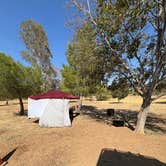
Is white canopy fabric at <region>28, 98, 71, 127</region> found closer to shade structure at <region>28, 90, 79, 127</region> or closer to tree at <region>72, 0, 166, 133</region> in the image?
shade structure at <region>28, 90, 79, 127</region>

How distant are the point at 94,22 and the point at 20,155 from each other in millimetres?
6135

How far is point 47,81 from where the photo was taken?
26.5 m

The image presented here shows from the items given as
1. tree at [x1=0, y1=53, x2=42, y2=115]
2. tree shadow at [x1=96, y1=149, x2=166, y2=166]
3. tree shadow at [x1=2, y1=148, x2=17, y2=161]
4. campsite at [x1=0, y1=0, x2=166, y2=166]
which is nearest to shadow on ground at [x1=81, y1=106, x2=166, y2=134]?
campsite at [x1=0, y1=0, x2=166, y2=166]

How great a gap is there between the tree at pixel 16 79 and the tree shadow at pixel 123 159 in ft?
36.6

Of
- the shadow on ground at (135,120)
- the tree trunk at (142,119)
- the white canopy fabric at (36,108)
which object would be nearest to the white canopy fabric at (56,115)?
the shadow on ground at (135,120)

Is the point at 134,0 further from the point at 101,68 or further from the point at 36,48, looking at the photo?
the point at 36,48

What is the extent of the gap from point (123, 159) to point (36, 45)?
23742 millimetres

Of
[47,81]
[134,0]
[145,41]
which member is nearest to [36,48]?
[47,81]

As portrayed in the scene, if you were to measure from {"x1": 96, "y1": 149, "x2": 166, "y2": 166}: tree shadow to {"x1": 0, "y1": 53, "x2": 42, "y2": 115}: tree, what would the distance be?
11167 millimetres

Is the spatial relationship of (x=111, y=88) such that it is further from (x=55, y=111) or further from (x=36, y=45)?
(x=36, y=45)

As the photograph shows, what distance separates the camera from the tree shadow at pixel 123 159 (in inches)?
187

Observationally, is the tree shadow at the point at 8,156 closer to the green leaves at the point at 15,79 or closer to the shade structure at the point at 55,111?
the shade structure at the point at 55,111

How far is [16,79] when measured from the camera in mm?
14656

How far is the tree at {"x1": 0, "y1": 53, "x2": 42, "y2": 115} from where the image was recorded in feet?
47.6
